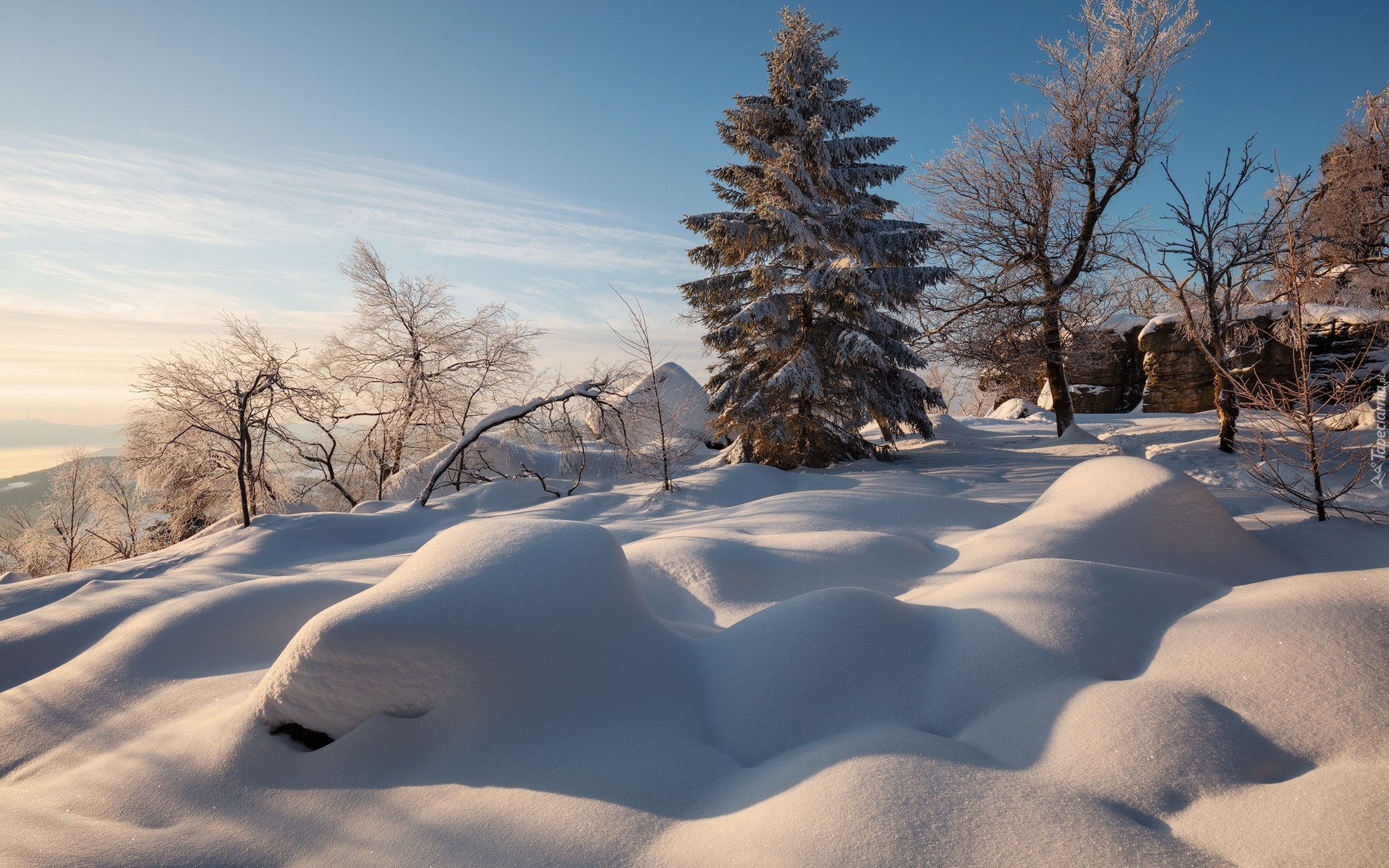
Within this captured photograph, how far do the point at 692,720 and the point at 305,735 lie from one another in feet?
5.49

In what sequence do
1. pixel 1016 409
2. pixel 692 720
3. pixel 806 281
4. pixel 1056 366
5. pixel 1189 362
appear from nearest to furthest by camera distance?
pixel 692 720 → pixel 806 281 → pixel 1056 366 → pixel 1189 362 → pixel 1016 409

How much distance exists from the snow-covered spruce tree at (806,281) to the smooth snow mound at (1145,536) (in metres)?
5.06

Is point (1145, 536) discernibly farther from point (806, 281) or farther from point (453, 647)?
point (806, 281)

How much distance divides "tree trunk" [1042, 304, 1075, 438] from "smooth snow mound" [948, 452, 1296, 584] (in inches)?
298

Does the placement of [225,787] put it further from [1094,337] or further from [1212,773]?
[1094,337]

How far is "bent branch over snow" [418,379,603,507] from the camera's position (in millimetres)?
8500

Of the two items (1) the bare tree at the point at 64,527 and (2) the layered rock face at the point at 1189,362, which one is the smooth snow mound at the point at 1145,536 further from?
(1) the bare tree at the point at 64,527

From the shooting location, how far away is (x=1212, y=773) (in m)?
1.94

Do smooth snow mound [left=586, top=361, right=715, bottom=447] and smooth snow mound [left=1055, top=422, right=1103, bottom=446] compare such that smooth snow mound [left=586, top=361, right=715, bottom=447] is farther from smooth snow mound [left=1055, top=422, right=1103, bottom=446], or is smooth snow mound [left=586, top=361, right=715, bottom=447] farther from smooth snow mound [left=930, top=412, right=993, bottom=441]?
smooth snow mound [left=1055, top=422, right=1103, bottom=446]

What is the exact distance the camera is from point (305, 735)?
2582mm

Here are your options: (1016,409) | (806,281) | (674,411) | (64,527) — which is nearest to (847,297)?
(806,281)

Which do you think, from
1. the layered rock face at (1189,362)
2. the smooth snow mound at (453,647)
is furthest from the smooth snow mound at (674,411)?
the layered rock face at (1189,362)

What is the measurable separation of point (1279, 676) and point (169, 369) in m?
14.8

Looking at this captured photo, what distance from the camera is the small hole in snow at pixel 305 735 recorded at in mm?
2568
